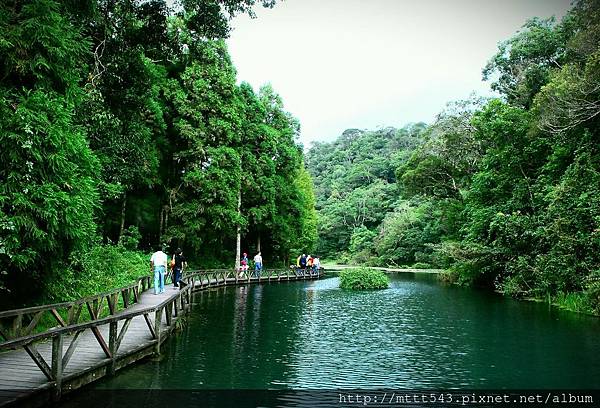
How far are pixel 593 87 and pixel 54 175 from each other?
62.4ft

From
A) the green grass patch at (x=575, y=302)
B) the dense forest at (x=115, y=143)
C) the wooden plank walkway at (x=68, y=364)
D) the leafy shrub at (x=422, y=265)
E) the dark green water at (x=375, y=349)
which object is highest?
the dense forest at (x=115, y=143)

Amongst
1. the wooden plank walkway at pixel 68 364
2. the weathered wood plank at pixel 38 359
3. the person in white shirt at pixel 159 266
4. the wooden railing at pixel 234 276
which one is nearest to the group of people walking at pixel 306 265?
the wooden railing at pixel 234 276

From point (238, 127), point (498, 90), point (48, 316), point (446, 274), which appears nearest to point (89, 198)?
point (48, 316)

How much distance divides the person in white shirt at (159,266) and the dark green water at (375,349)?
1689 mm

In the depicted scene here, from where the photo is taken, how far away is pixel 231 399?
771 cm

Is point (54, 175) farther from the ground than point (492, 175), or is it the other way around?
point (492, 175)

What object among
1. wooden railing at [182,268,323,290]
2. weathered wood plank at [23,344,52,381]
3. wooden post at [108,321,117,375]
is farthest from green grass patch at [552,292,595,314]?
weathered wood plank at [23,344,52,381]

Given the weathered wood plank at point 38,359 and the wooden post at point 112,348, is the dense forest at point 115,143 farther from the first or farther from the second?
the weathered wood plank at point 38,359

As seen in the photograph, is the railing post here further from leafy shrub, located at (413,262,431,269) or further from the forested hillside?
the forested hillside

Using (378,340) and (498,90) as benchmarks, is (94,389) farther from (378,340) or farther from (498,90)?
(498,90)

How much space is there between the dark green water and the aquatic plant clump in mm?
9128

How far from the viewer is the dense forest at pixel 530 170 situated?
757 inches

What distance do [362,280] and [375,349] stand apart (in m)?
17.8

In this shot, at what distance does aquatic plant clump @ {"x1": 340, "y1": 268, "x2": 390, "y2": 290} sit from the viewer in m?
29.3
